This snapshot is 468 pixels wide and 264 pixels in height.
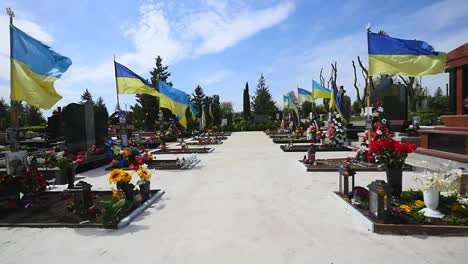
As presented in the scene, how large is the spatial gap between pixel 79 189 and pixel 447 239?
20.7 ft

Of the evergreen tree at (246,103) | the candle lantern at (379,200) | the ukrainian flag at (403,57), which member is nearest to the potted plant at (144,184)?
the candle lantern at (379,200)

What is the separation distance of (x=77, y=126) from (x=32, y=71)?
20.9 ft

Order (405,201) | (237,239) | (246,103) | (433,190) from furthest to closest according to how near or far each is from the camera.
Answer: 1. (246,103)
2. (405,201)
3. (433,190)
4. (237,239)

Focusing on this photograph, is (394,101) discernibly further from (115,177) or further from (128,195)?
(115,177)

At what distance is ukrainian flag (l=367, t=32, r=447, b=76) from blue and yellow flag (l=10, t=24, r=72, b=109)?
29.5ft

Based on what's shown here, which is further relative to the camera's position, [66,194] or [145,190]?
[66,194]

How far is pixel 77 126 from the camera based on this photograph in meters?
12.7

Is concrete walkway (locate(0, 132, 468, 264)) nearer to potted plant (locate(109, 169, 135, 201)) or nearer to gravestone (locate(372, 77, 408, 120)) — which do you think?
potted plant (locate(109, 169, 135, 201))

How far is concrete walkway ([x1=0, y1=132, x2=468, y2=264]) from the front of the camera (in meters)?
3.73

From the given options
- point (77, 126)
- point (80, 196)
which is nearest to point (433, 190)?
point (80, 196)

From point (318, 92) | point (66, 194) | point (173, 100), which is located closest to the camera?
point (66, 194)

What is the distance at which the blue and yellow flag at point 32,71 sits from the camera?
6.69m

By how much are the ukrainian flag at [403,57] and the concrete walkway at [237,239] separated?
4.51 m

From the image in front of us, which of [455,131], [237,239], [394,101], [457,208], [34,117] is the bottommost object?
[237,239]
